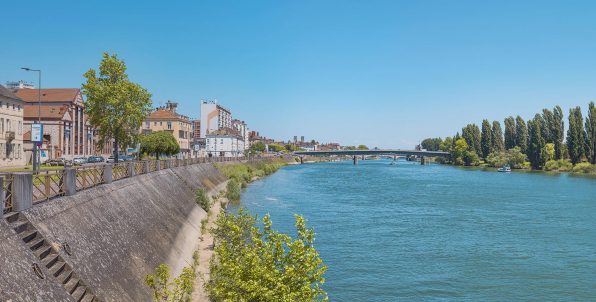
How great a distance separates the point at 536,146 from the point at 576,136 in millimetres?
11588

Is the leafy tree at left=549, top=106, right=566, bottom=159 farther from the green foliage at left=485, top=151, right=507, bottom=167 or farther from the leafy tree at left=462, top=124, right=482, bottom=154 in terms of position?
the leafy tree at left=462, top=124, right=482, bottom=154

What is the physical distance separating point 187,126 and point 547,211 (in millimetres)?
91128

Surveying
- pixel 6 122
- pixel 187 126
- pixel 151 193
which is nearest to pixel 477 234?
Result: pixel 151 193

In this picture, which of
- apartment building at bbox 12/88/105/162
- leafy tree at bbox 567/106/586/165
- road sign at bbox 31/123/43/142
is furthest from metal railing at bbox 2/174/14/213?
leafy tree at bbox 567/106/586/165

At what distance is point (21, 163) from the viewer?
5356cm

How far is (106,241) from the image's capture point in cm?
1644

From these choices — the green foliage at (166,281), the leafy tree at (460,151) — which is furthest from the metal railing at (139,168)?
the leafy tree at (460,151)

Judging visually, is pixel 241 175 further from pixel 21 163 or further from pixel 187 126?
pixel 187 126

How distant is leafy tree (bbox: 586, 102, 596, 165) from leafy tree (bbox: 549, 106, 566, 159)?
7.83m

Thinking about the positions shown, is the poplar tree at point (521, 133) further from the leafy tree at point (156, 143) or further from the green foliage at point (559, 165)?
the leafy tree at point (156, 143)

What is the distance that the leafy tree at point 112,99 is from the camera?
128ft

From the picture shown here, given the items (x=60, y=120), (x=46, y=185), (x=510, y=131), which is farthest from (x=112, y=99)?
(x=510, y=131)

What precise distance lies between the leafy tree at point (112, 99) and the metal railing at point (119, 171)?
43.9ft

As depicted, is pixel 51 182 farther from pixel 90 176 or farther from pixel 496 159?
pixel 496 159
